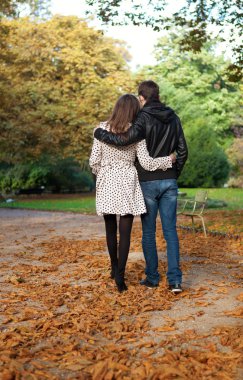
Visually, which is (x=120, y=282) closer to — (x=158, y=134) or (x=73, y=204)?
(x=158, y=134)

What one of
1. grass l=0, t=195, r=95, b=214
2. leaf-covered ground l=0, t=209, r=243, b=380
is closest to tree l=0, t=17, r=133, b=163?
grass l=0, t=195, r=95, b=214

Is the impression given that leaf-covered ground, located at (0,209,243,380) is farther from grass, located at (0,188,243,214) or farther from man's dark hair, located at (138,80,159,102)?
grass, located at (0,188,243,214)

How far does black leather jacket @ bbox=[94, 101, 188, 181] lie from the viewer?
564 cm

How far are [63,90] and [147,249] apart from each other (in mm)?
26928

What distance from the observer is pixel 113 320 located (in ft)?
15.6

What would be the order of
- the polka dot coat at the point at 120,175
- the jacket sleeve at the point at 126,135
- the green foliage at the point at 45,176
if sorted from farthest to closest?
1. the green foliage at the point at 45,176
2. the polka dot coat at the point at 120,175
3. the jacket sleeve at the point at 126,135

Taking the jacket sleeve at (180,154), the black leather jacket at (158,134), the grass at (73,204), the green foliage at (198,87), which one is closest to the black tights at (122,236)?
the black leather jacket at (158,134)

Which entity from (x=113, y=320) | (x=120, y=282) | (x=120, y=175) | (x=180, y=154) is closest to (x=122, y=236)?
(x=120, y=282)

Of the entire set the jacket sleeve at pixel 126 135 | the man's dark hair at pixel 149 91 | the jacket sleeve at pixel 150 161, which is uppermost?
the man's dark hair at pixel 149 91

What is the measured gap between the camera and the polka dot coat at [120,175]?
18.5ft

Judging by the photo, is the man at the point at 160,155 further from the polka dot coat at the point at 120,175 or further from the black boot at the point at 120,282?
the black boot at the point at 120,282

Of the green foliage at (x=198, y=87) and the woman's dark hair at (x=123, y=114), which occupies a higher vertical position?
the green foliage at (x=198, y=87)

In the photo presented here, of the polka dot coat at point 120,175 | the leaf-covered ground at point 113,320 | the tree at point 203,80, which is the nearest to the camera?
the leaf-covered ground at point 113,320

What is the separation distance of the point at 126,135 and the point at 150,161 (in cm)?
36
